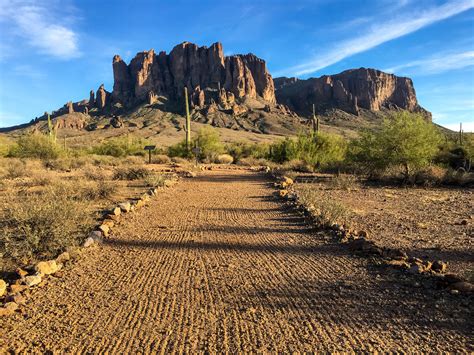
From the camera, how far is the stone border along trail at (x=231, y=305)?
370 centimetres

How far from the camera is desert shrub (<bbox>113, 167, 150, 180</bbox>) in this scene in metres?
20.4

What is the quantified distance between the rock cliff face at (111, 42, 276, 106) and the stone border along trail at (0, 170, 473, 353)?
5064 inches

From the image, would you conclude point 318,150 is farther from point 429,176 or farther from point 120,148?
point 120,148

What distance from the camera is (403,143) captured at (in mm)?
18188

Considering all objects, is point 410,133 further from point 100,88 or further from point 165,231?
point 100,88

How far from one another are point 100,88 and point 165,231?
470ft

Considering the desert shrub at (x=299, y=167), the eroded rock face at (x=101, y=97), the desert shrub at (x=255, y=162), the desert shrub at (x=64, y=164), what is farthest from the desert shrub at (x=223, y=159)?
the eroded rock face at (x=101, y=97)

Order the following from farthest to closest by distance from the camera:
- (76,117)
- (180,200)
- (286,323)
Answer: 1. (76,117)
2. (180,200)
3. (286,323)

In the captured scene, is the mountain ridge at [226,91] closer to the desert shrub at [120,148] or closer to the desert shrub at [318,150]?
the desert shrub at [120,148]

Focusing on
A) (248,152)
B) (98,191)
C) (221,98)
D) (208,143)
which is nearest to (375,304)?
(98,191)

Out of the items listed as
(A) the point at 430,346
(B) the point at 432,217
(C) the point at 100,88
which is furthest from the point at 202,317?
(C) the point at 100,88

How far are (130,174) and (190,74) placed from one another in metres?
131

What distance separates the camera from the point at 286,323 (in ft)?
13.3

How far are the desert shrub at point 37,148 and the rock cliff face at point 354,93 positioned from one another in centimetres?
11099
